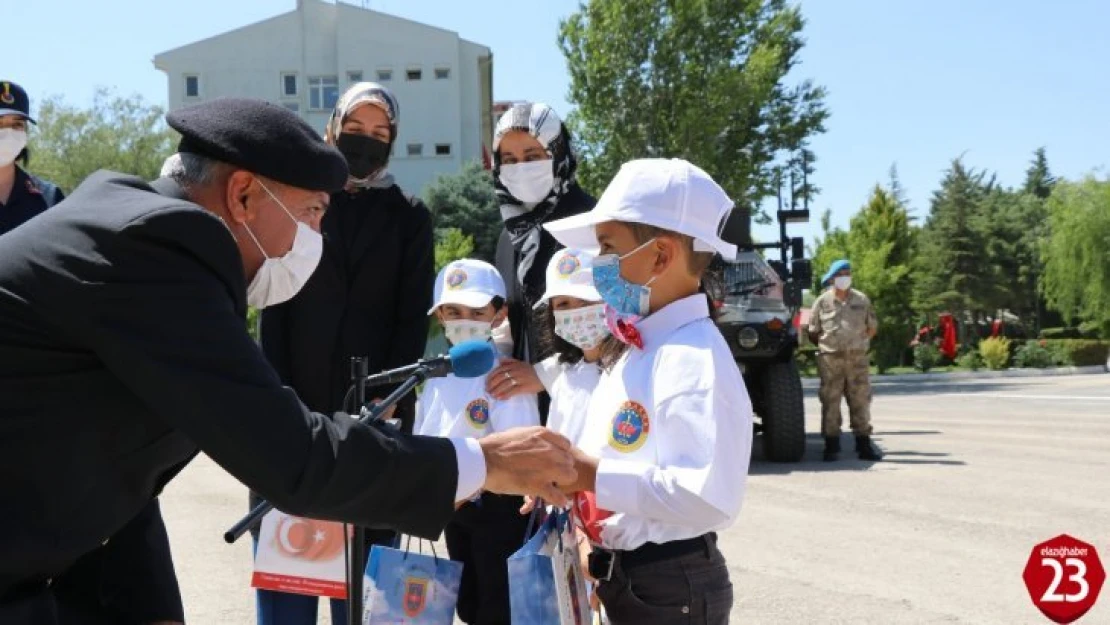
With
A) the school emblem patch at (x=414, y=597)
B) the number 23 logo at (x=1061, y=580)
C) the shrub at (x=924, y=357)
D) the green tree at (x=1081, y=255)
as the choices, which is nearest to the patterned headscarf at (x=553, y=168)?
the school emblem patch at (x=414, y=597)

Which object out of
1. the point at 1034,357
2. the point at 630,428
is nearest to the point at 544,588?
the point at 630,428

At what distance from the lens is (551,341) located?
4.38 metres

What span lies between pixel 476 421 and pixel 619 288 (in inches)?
66.7

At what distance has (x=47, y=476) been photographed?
2016mm

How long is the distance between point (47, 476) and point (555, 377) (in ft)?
8.24

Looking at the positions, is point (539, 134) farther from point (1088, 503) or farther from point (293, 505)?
point (1088, 503)

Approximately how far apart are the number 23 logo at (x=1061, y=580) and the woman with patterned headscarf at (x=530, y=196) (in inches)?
117

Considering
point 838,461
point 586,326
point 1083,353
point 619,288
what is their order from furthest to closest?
1. point 1083,353
2. point 838,461
3. point 586,326
4. point 619,288

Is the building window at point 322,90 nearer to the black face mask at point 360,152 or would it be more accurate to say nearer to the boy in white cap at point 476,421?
the boy in white cap at point 476,421

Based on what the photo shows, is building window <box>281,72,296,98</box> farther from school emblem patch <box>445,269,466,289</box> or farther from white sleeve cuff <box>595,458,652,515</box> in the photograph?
white sleeve cuff <box>595,458,652,515</box>

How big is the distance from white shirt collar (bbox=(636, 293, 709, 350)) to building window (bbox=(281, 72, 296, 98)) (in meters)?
59.2

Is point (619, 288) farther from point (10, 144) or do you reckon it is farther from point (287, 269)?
point (10, 144)

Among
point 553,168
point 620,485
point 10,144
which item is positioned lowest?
point 620,485

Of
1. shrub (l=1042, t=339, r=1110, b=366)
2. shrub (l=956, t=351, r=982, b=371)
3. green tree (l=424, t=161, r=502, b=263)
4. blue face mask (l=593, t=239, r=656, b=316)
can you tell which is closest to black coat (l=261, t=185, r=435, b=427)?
blue face mask (l=593, t=239, r=656, b=316)
